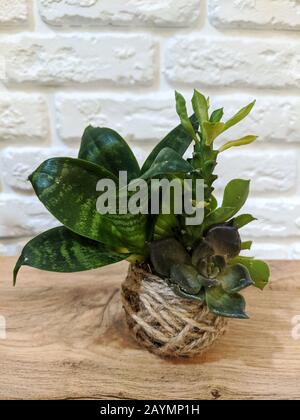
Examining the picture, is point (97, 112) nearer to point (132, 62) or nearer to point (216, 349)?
point (132, 62)

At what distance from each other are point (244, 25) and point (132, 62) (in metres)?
0.17

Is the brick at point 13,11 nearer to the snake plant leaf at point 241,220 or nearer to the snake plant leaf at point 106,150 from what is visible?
the snake plant leaf at point 106,150

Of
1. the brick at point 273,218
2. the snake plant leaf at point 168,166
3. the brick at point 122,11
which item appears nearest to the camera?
the snake plant leaf at point 168,166

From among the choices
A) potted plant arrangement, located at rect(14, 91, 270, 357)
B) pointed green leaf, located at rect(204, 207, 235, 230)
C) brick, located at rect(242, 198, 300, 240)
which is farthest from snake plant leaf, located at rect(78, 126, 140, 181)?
brick, located at rect(242, 198, 300, 240)

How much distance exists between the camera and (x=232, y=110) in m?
0.74

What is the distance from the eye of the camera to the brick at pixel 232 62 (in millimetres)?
699

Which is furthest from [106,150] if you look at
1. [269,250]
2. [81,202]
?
[269,250]

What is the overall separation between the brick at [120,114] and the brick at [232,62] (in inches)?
2.0

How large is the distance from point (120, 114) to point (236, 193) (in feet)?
1.02

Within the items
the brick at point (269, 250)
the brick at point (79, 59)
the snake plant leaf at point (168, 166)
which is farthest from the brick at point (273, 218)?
the snake plant leaf at point (168, 166)

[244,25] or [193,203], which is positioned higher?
[244,25]

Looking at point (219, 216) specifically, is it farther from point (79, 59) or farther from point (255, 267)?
point (79, 59)
